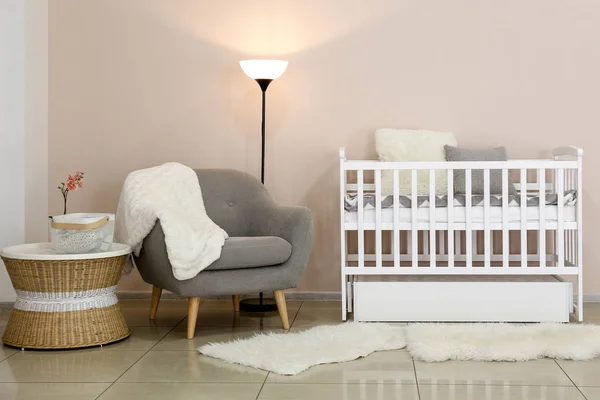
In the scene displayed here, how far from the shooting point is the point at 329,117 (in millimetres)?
4516

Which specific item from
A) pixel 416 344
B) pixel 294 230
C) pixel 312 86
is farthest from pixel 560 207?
pixel 312 86

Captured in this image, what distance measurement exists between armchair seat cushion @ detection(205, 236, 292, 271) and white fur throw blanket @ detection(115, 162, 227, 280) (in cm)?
4

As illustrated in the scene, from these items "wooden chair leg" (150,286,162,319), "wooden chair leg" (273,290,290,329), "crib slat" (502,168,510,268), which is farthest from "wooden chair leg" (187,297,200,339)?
"crib slat" (502,168,510,268)

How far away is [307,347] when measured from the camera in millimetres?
3264

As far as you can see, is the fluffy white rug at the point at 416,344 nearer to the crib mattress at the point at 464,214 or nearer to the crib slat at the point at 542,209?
the crib slat at the point at 542,209

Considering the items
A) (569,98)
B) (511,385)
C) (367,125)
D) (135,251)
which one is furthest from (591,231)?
(135,251)


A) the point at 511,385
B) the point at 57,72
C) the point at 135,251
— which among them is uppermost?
the point at 57,72

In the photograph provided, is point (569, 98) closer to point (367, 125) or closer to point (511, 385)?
point (367, 125)

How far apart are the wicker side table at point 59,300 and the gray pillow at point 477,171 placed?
1757mm

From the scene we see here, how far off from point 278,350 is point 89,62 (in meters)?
2.24

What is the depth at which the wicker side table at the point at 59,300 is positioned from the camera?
10.9 feet

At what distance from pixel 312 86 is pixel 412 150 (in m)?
0.68

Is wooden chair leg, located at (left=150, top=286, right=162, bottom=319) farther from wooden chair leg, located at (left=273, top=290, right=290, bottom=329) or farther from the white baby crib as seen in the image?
the white baby crib

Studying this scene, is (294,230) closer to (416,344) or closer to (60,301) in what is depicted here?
(416,344)
